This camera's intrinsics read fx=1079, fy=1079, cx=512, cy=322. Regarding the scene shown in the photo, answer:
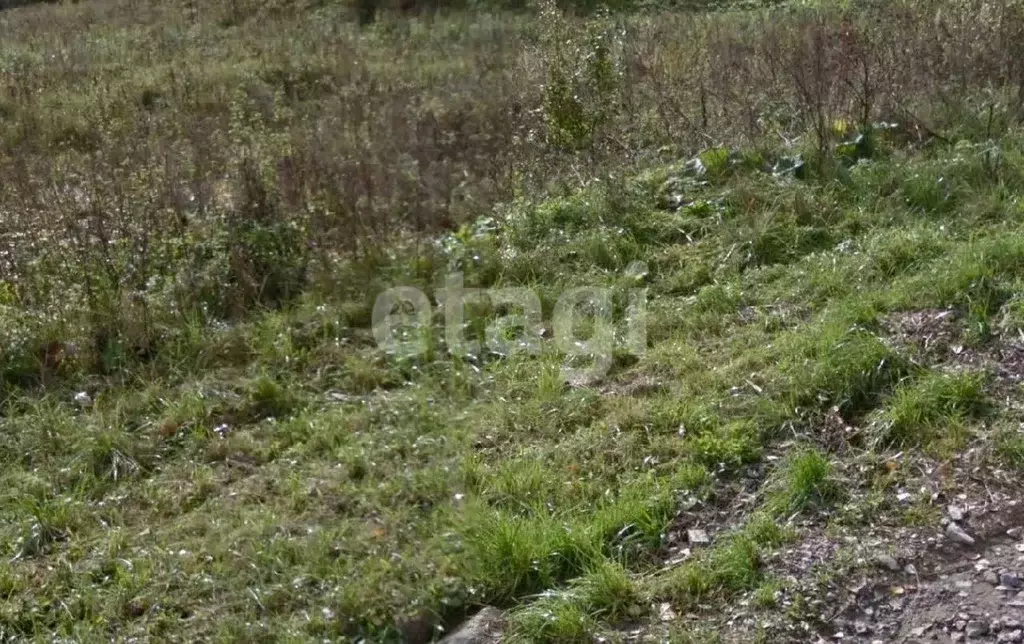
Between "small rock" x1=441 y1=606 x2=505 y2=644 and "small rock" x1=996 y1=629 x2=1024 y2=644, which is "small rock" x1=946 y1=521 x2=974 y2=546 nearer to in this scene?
"small rock" x1=996 y1=629 x2=1024 y2=644

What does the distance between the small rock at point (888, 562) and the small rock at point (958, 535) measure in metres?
0.27

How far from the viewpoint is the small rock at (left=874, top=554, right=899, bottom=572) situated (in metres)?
3.73

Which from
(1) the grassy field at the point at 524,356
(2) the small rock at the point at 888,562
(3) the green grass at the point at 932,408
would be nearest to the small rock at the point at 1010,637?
(2) the small rock at the point at 888,562

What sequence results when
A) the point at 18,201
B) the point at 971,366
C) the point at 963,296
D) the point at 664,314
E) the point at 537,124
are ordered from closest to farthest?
the point at 971,366 < the point at 963,296 < the point at 664,314 < the point at 18,201 < the point at 537,124

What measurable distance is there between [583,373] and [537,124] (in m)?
3.42

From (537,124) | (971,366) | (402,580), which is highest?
(537,124)

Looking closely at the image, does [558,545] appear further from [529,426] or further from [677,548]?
[529,426]

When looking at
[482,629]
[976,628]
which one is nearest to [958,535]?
[976,628]

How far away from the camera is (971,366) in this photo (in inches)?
186

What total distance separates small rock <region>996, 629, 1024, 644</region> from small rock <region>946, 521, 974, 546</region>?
0.46m

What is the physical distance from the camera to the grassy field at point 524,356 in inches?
155

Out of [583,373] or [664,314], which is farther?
[664,314]


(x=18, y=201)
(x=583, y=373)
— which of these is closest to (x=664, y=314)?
(x=583, y=373)

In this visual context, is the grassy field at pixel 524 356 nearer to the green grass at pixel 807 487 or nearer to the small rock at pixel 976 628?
the green grass at pixel 807 487
